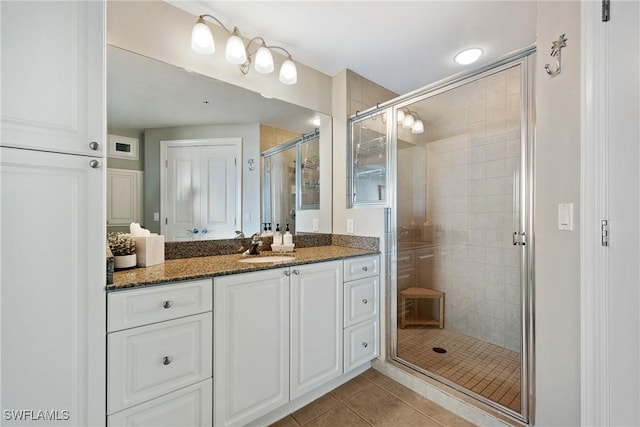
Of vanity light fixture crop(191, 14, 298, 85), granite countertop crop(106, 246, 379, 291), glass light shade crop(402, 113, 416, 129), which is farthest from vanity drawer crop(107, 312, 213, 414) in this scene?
→ glass light shade crop(402, 113, 416, 129)

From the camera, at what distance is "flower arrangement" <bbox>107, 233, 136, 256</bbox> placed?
4.28ft

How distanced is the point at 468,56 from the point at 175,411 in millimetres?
2958

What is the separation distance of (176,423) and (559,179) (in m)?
1.96

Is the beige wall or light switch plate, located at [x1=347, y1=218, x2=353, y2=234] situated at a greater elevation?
the beige wall

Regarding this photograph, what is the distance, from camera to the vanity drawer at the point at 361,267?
186 centimetres

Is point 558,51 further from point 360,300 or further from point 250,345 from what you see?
point 250,345

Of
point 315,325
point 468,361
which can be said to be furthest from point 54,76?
point 468,361

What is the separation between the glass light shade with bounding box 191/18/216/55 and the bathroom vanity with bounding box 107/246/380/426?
131 centimetres

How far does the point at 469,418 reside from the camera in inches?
60.7

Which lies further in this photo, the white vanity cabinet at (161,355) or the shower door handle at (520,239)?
the shower door handle at (520,239)

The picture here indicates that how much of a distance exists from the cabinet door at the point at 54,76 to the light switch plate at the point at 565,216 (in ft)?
6.18

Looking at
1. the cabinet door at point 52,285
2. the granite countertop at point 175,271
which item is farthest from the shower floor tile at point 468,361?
the cabinet door at point 52,285

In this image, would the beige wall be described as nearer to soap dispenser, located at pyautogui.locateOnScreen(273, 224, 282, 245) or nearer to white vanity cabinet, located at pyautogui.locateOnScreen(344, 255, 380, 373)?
soap dispenser, located at pyautogui.locateOnScreen(273, 224, 282, 245)

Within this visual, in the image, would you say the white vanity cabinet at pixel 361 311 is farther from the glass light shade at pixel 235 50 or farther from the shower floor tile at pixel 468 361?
the glass light shade at pixel 235 50
